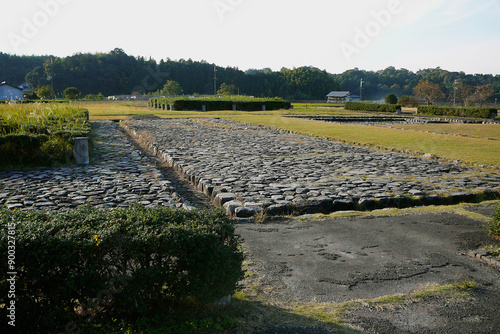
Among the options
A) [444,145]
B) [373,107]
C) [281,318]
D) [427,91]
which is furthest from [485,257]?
[427,91]

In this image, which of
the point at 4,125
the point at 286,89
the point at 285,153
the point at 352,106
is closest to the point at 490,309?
the point at 285,153

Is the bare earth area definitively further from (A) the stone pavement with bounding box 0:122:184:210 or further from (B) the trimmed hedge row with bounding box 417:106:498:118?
(B) the trimmed hedge row with bounding box 417:106:498:118

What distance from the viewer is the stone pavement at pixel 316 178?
629 centimetres

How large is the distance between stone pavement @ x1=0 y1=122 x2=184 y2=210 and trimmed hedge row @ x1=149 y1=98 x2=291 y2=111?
101 feet

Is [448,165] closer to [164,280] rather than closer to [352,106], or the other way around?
[164,280]

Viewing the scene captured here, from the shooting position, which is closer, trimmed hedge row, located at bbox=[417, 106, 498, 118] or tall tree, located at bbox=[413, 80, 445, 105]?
trimmed hedge row, located at bbox=[417, 106, 498, 118]

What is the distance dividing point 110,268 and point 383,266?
2.59 meters

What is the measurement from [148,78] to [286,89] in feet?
98.8

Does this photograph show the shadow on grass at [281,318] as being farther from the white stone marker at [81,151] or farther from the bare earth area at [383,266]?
the white stone marker at [81,151]

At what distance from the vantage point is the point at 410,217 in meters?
A: 5.67

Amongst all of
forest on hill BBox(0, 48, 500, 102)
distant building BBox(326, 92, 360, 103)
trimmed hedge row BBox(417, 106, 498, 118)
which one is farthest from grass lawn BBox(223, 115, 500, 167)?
distant building BBox(326, 92, 360, 103)

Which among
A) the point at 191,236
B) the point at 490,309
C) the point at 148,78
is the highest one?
the point at 148,78

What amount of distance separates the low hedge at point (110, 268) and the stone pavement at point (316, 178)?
9.20 feet

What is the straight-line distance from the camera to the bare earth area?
305cm
